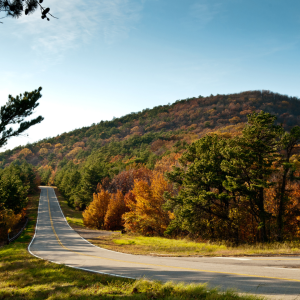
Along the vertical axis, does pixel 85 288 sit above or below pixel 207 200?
below

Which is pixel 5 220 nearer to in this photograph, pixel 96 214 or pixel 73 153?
pixel 96 214

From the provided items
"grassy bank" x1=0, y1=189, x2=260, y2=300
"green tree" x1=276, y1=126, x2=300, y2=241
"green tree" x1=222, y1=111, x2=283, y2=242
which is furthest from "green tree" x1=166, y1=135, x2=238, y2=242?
"grassy bank" x1=0, y1=189, x2=260, y2=300

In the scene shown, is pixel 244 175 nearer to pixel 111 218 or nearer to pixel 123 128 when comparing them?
pixel 111 218

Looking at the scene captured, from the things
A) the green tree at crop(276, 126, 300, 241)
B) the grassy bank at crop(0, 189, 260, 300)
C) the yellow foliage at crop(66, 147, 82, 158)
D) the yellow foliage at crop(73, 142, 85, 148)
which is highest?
the yellow foliage at crop(73, 142, 85, 148)

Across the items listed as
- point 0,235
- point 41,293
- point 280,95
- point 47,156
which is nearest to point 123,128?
point 47,156

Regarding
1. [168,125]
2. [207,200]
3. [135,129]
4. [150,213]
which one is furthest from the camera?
[135,129]

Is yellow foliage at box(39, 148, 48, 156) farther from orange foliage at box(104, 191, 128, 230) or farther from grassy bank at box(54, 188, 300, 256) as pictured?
grassy bank at box(54, 188, 300, 256)

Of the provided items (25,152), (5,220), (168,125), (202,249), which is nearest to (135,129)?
(168,125)

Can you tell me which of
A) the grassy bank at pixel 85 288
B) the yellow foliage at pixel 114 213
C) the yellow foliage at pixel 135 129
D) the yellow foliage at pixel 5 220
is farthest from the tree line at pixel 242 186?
the yellow foliage at pixel 135 129

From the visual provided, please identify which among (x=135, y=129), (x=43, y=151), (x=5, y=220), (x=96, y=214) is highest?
(x=135, y=129)

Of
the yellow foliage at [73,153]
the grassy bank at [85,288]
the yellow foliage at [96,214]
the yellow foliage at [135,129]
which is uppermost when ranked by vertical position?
the yellow foliage at [135,129]

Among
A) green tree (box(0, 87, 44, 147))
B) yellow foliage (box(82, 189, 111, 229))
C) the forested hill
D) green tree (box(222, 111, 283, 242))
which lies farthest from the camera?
the forested hill

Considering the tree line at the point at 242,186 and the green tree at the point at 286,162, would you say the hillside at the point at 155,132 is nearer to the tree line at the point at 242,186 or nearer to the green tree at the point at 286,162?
the tree line at the point at 242,186

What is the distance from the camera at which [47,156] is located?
180125 mm
